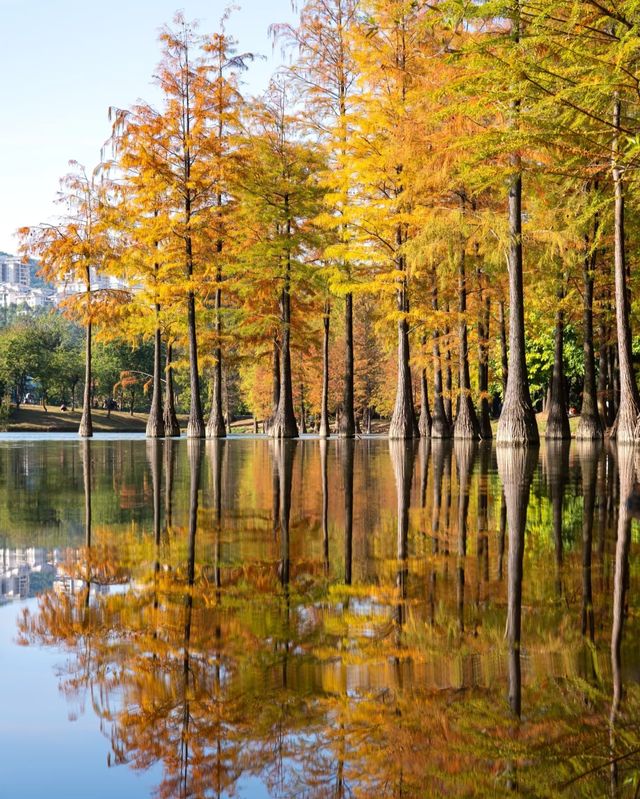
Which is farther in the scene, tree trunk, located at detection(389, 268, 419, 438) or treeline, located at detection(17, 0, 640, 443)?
tree trunk, located at detection(389, 268, 419, 438)

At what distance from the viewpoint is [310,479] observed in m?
13.3

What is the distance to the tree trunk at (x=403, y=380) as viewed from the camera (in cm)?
2903

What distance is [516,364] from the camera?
74.4ft

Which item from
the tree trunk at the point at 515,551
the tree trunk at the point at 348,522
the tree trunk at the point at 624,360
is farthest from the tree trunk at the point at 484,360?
the tree trunk at the point at 348,522

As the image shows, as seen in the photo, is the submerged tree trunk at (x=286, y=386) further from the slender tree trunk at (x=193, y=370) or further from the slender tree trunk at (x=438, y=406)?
the slender tree trunk at (x=438, y=406)

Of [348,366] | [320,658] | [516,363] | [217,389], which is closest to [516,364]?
[516,363]

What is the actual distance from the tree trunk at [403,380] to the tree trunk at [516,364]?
563 centimetres

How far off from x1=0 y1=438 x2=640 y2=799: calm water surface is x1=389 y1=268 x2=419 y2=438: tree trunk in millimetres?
21189

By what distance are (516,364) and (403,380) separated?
685cm

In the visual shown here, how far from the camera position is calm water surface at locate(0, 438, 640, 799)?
7.98ft

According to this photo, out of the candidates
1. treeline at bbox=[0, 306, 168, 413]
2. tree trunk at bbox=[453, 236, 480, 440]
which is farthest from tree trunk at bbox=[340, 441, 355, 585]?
treeline at bbox=[0, 306, 168, 413]

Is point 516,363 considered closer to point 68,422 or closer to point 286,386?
point 286,386

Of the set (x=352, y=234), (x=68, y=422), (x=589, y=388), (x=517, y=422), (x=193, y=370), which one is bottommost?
Result: (x=517, y=422)

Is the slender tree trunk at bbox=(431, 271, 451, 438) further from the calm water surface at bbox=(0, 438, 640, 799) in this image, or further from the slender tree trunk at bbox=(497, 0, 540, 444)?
the calm water surface at bbox=(0, 438, 640, 799)
